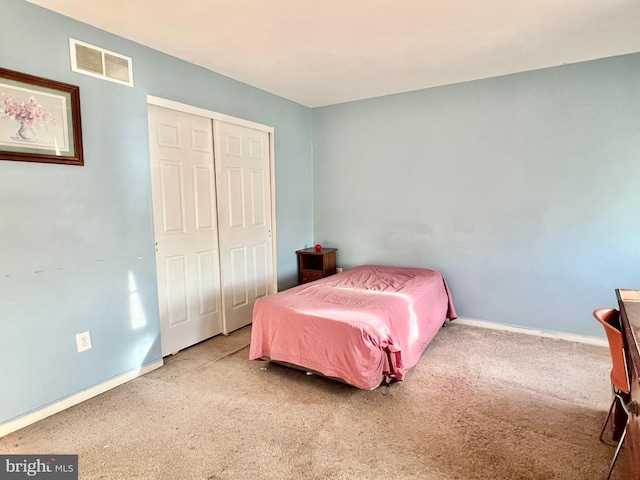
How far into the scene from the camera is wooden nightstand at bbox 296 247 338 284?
4211 mm

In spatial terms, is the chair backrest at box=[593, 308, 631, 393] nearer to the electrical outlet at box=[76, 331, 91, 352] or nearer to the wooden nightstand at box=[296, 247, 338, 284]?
the wooden nightstand at box=[296, 247, 338, 284]

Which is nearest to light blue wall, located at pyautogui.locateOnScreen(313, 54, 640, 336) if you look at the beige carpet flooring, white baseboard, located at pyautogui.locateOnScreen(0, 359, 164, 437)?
the beige carpet flooring

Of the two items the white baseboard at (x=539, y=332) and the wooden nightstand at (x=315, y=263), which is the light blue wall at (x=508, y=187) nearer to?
the white baseboard at (x=539, y=332)

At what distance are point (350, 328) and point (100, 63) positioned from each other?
96.1 inches

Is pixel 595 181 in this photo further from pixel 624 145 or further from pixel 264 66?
pixel 264 66

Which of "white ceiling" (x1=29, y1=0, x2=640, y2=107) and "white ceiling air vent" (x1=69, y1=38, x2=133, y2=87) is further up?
"white ceiling" (x1=29, y1=0, x2=640, y2=107)

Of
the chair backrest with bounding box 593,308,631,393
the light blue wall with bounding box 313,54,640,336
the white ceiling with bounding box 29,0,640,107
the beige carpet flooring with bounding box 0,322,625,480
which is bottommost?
the beige carpet flooring with bounding box 0,322,625,480

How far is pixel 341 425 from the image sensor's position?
2047 millimetres

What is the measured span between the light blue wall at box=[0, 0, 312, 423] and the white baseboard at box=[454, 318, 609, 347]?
3043 millimetres

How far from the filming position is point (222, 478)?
1655mm

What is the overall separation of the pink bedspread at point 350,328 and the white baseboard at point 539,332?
700 millimetres

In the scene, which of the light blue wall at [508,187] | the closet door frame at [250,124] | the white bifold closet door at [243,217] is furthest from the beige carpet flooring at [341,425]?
the closet door frame at [250,124]

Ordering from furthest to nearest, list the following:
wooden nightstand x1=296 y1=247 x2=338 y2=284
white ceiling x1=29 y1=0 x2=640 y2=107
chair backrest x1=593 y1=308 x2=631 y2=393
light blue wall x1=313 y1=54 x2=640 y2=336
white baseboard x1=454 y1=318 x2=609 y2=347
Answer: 1. wooden nightstand x1=296 y1=247 x2=338 y2=284
2. white baseboard x1=454 y1=318 x2=609 y2=347
3. light blue wall x1=313 y1=54 x2=640 y2=336
4. white ceiling x1=29 y1=0 x2=640 y2=107
5. chair backrest x1=593 y1=308 x2=631 y2=393

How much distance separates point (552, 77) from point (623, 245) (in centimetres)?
160
